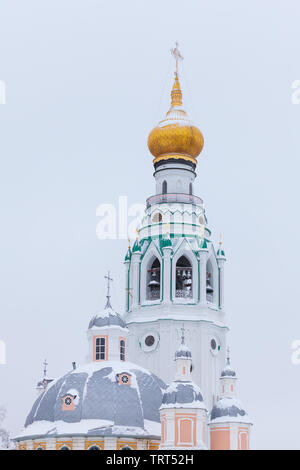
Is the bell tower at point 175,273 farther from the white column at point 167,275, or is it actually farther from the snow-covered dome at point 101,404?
the snow-covered dome at point 101,404

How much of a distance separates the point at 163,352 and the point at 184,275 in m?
5.15

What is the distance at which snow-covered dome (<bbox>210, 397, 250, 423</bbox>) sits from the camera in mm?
52034

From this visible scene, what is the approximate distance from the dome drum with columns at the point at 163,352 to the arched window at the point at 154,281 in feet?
0.22

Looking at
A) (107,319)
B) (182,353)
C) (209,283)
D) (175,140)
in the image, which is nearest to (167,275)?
(209,283)

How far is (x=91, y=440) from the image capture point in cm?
5056

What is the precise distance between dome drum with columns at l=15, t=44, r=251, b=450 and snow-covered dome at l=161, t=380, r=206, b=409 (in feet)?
0.16

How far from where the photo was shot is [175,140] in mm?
63906

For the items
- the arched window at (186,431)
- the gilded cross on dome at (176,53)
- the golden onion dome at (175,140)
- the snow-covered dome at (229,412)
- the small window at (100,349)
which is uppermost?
the gilded cross on dome at (176,53)

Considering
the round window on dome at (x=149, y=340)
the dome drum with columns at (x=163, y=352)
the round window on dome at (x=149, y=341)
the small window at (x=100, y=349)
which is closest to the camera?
the dome drum with columns at (x=163, y=352)

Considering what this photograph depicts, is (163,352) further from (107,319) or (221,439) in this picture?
(221,439)

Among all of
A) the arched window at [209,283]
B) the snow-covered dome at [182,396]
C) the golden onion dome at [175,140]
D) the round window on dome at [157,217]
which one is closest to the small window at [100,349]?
the snow-covered dome at [182,396]

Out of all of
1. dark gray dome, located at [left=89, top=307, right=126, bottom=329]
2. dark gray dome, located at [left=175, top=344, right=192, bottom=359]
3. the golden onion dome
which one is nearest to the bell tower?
the golden onion dome

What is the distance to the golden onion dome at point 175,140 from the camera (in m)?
63.8

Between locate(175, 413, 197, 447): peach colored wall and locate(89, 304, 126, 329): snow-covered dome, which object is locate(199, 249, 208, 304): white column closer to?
locate(89, 304, 126, 329): snow-covered dome
